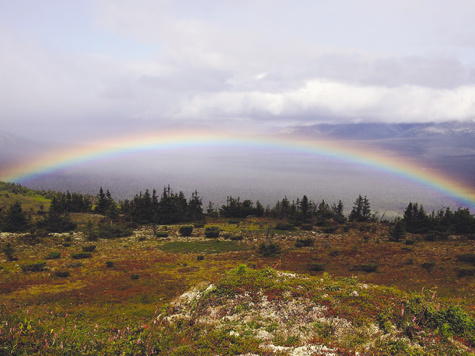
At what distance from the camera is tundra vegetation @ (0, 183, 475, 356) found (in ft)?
26.0

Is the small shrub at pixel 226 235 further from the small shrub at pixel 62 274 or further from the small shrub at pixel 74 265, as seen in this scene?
the small shrub at pixel 62 274

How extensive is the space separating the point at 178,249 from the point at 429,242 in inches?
1597

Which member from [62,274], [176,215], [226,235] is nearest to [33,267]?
[62,274]

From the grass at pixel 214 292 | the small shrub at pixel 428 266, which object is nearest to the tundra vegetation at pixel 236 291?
the grass at pixel 214 292

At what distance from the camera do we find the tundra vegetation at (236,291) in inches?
311

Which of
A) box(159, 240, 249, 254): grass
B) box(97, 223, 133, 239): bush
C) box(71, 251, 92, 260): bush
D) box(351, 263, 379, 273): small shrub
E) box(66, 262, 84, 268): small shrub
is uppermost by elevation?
box(351, 263, 379, 273): small shrub

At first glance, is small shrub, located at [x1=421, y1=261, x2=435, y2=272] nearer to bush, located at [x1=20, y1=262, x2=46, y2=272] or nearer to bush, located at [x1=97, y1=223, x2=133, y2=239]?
bush, located at [x1=20, y1=262, x2=46, y2=272]

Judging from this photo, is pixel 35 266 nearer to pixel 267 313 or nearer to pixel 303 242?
pixel 267 313

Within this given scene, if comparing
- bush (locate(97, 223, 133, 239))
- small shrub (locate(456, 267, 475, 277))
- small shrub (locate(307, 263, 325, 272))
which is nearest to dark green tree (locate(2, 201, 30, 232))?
bush (locate(97, 223, 133, 239))

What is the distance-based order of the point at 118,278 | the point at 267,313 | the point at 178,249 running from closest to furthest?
the point at 267,313, the point at 118,278, the point at 178,249

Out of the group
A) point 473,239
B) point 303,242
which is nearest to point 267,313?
point 303,242

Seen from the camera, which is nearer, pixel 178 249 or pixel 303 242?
pixel 178 249

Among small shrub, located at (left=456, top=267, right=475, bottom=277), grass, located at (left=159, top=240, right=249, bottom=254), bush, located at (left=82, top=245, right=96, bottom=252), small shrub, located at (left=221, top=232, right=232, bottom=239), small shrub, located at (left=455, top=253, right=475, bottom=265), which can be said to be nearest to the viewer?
small shrub, located at (left=456, top=267, right=475, bottom=277)

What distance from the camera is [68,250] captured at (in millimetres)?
36250
